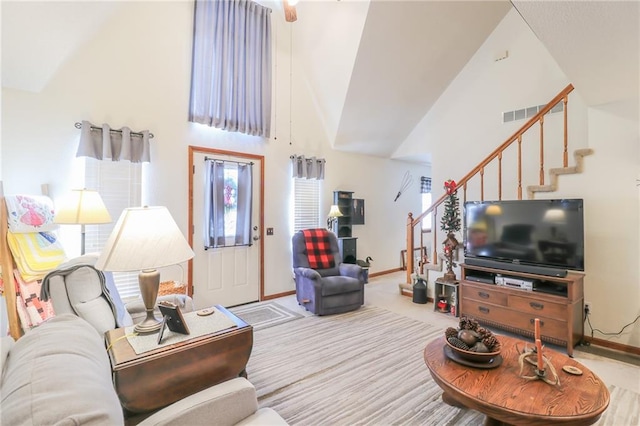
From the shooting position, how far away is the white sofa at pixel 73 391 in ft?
2.11

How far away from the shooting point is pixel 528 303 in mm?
2938

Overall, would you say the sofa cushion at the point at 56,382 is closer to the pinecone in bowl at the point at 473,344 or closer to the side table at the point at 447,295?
the pinecone in bowl at the point at 473,344

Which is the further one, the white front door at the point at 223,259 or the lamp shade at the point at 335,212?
the lamp shade at the point at 335,212

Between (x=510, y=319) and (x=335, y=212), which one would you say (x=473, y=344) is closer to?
(x=510, y=319)

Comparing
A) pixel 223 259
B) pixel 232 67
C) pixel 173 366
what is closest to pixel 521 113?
pixel 232 67

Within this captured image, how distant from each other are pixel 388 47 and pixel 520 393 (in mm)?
4048

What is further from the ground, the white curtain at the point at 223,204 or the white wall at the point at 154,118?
the white wall at the point at 154,118

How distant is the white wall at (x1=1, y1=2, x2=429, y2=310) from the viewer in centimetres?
287

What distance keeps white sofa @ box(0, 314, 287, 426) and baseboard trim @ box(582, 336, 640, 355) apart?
349 cm

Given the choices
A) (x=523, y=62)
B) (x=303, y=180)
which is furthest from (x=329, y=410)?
(x=523, y=62)

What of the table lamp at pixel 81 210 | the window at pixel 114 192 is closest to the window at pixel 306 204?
the window at pixel 114 192

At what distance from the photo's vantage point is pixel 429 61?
4.48 meters

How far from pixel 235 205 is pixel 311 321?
6.30ft

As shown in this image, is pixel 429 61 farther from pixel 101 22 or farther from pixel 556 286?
pixel 101 22
